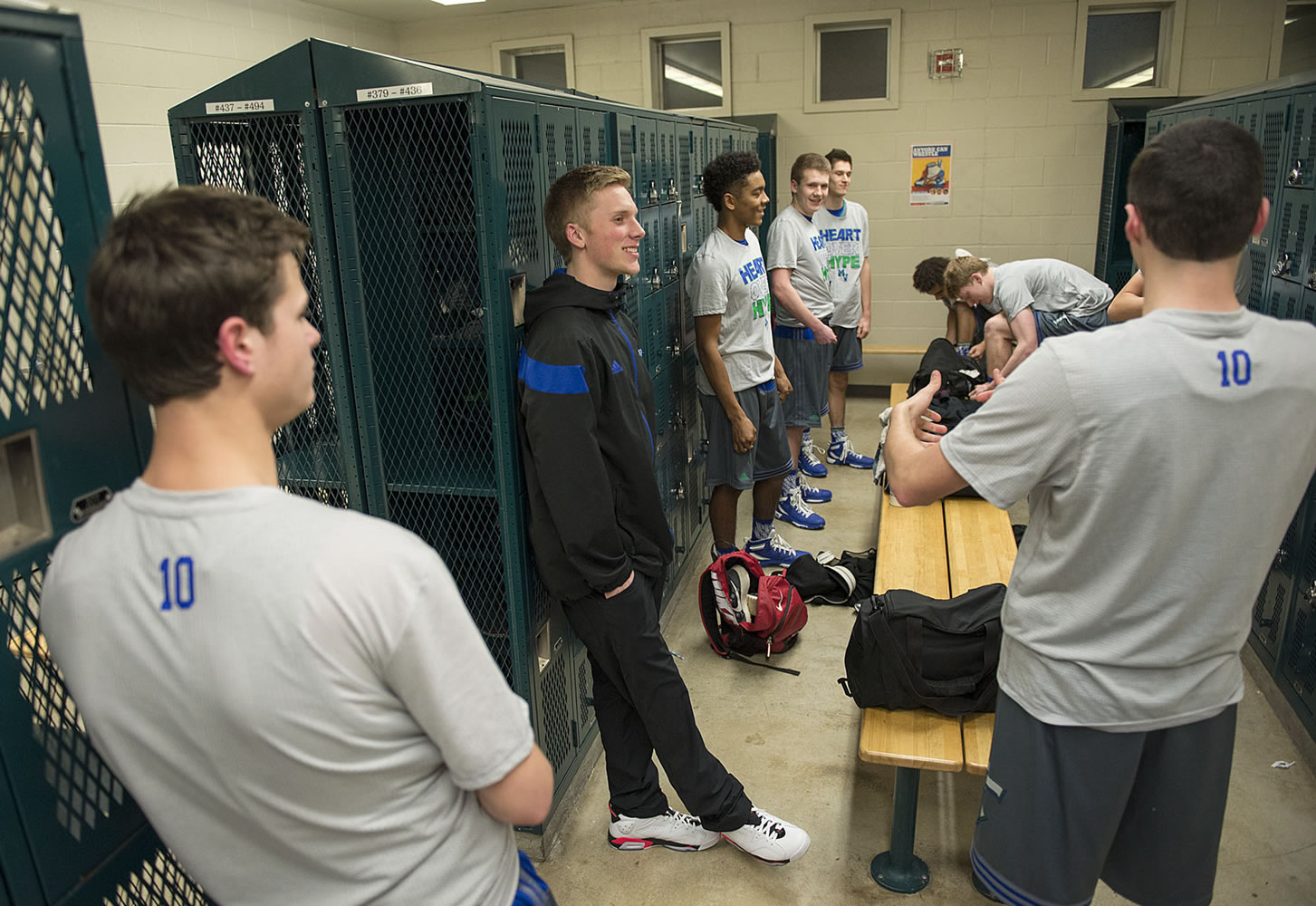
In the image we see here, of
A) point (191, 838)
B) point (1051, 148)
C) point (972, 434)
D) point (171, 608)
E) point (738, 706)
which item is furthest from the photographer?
point (1051, 148)

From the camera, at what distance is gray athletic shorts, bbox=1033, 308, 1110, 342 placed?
4.10 meters

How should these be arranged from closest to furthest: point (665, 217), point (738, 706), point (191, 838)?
point (191, 838) < point (738, 706) < point (665, 217)

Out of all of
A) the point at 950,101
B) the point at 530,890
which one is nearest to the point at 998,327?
the point at 950,101

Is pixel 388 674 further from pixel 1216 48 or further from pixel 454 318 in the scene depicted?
pixel 1216 48

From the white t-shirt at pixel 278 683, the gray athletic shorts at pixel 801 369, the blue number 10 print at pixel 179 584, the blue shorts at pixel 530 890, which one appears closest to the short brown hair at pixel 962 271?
the gray athletic shorts at pixel 801 369

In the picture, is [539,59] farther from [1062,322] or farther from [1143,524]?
[1143,524]

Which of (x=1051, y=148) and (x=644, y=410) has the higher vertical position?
(x=1051, y=148)

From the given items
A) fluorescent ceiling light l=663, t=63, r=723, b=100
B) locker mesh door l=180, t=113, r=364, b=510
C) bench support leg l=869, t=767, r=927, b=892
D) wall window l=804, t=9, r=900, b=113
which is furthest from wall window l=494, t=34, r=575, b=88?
bench support leg l=869, t=767, r=927, b=892

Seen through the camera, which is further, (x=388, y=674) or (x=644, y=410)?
(x=644, y=410)

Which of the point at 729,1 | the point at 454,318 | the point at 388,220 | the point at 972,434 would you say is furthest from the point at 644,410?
the point at 729,1

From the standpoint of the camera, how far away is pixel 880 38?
21.3ft

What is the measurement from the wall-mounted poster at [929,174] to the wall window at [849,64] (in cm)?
42

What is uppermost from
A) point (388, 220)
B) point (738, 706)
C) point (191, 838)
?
point (388, 220)

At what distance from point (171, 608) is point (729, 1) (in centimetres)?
672
